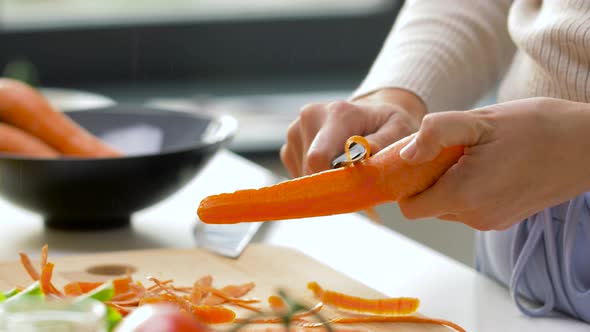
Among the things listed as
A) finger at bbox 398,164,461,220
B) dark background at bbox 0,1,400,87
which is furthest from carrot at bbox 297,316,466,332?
dark background at bbox 0,1,400,87

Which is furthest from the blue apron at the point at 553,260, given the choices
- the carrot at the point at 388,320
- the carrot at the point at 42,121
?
the carrot at the point at 42,121

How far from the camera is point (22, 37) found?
286 cm

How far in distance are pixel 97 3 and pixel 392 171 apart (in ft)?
7.24

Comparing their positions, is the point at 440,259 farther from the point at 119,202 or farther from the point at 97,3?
the point at 97,3

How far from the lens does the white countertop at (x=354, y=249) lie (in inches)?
42.9

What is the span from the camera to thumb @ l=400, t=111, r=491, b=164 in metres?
0.85

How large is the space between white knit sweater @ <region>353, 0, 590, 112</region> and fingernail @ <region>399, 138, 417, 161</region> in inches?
12.7

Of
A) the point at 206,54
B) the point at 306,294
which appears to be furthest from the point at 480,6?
the point at 206,54

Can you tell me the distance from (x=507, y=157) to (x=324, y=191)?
0.18 metres

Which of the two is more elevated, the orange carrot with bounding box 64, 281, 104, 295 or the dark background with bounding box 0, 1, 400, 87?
the dark background with bounding box 0, 1, 400, 87

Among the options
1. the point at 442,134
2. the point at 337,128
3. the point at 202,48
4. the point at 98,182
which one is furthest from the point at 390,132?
the point at 202,48

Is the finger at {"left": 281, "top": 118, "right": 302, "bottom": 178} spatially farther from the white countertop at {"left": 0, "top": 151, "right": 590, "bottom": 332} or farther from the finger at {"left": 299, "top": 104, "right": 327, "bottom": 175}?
the white countertop at {"left": 0, "top": 151, "right": 590, "bottom": 332}

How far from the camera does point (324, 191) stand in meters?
0.94

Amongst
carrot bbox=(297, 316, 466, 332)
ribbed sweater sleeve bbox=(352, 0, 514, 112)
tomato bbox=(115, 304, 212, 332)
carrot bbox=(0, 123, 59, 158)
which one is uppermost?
ribbed sweater sleeve bbox=(352, 0, 514, 112)
